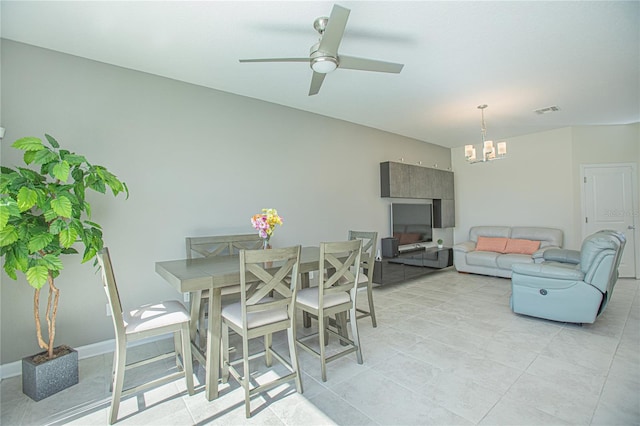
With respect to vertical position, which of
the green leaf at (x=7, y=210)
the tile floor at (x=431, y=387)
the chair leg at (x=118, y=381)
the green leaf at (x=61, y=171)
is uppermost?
the green leaf at (x=61, y=171)

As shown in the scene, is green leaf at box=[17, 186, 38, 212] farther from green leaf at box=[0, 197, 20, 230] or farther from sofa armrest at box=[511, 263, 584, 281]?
sofa armrest at box=[511, 263, 584, 281]

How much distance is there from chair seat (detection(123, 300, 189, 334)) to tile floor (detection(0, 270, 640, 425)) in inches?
20.3

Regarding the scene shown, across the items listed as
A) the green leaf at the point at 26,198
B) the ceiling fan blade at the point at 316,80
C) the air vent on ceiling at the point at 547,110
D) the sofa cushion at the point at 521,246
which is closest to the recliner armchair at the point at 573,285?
the air vent on ceiling at the point at 547,110

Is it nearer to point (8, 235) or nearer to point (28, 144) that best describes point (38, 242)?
point (8, 235)

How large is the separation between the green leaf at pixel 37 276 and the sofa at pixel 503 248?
590cm

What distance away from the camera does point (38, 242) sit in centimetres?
199

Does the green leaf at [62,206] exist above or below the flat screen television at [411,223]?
above

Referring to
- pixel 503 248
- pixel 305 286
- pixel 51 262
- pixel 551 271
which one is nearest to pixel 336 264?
pixel 305 286

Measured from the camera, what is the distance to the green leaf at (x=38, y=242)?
1.97 m

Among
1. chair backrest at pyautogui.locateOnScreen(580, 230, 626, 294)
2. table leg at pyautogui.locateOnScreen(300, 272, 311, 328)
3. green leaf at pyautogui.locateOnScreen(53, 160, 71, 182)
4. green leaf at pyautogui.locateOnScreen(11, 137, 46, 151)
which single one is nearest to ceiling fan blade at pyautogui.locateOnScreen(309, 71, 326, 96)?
table leg at pyautogui.locateOnScreen(300, 272, 311, 328)

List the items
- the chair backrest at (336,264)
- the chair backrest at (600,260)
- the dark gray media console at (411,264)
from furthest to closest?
the dark gray media console at (411,264) < the chair backrest at (600,260) < the chair backrest at (336,264)

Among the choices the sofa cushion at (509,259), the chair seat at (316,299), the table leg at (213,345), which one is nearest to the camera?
the table leg at (213,345)

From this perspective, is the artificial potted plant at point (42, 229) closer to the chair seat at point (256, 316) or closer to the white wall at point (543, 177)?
the chair seat at point (256, 316)

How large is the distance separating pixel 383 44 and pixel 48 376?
11.7 feet
